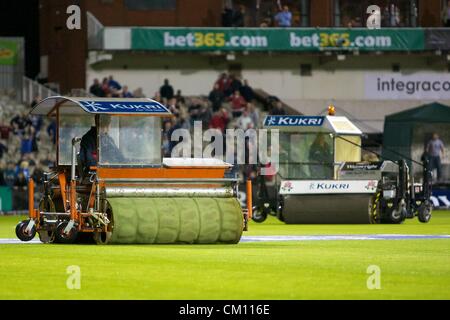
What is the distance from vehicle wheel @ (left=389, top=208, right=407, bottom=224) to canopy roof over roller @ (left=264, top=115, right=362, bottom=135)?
11.0 ft

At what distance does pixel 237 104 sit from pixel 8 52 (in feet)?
34.0

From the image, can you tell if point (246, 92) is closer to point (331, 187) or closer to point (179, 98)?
point (179, 98)

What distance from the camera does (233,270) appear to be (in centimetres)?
A: 1972

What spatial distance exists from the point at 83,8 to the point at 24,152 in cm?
1087

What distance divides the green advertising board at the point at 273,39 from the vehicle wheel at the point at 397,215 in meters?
20.2

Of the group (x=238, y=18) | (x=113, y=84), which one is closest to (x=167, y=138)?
(x=113, y=84)

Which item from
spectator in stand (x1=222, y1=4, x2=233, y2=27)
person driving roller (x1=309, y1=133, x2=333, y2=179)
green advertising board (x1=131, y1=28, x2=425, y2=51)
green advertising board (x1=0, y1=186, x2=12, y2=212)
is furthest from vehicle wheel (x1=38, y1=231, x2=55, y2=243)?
spectator in stand (x1=222, y1=4, x2=233, y2=27)

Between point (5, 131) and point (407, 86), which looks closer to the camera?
point (5, 131)

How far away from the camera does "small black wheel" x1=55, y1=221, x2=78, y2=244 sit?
25609mm

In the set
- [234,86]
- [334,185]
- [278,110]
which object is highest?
[234,86]

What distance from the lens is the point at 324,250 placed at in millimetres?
24500

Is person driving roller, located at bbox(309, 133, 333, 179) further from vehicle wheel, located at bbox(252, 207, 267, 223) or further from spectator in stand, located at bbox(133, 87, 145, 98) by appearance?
spectator in stand, located at bbox(133, 87, 145, 98)
